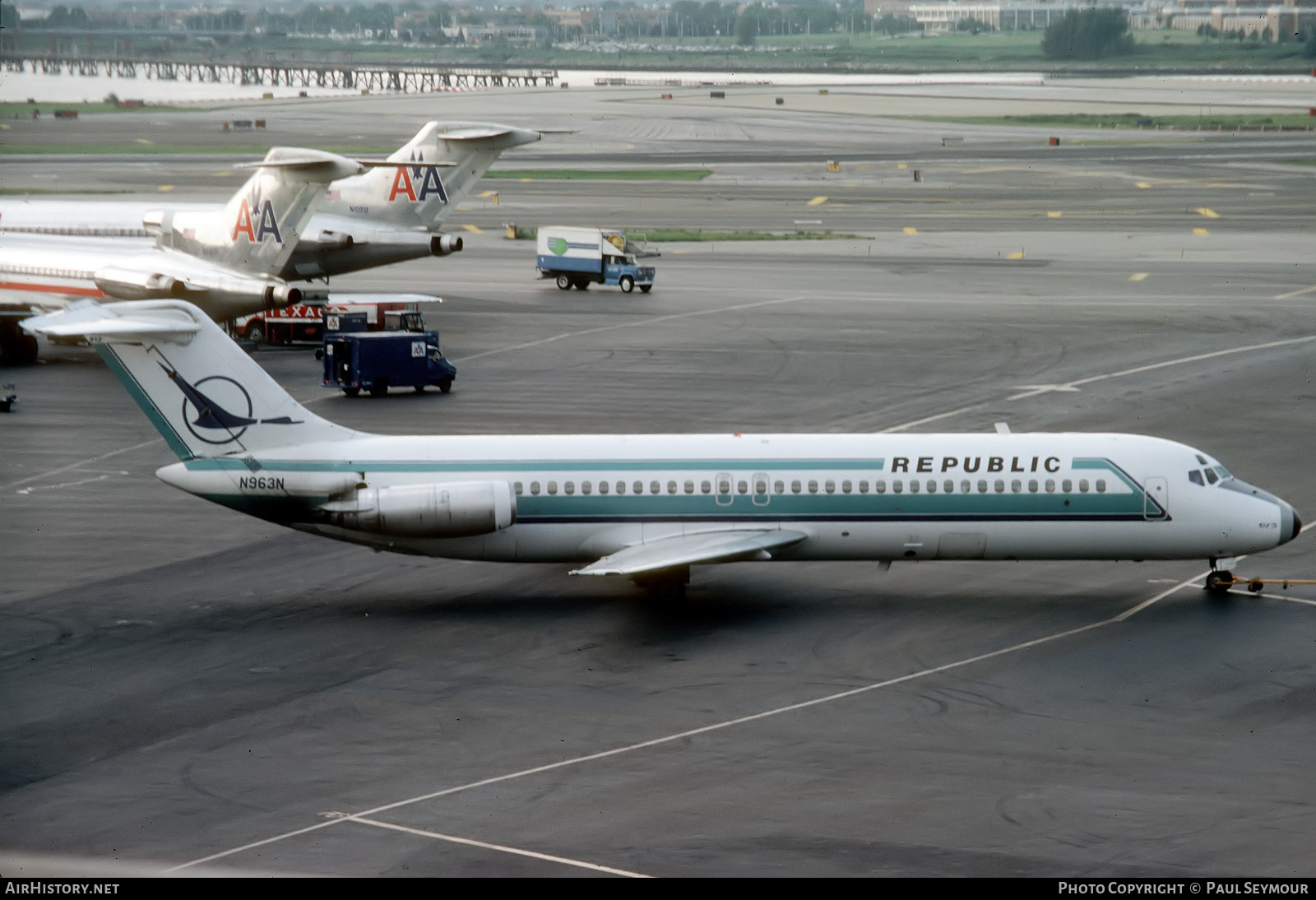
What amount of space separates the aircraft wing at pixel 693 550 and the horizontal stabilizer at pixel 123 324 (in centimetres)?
903

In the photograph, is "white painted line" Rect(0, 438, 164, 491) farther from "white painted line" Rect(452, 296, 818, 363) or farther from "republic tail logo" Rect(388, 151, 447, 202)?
"republic tail logo" Rect(388, 151, 447, 202)

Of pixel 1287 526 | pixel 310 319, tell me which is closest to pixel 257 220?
pixel 310 319

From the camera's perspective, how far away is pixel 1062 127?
173375mm

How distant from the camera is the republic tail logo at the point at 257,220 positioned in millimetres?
60281

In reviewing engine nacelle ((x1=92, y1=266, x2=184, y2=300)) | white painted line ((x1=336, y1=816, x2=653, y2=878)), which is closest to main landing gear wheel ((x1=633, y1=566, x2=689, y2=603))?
white painted line ((x1=336, y1=816, x2=653, y2=878))

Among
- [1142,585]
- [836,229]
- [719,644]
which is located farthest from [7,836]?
[836,229]

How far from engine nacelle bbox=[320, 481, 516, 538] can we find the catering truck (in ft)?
159

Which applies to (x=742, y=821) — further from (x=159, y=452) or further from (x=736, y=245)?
(x=736, y=245)

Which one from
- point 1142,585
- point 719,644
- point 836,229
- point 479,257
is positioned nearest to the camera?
point 719,644

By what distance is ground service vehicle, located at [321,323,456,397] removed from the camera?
54250mm

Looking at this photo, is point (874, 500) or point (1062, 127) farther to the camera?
point (1062, 127)

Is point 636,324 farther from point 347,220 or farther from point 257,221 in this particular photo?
A: point 257,221

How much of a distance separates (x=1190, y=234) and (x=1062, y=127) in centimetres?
8122

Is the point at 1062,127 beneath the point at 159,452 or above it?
above
